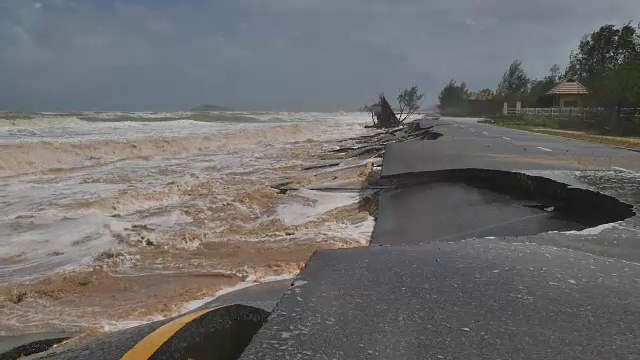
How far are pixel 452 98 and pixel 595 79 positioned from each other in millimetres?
54161

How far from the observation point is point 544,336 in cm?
260

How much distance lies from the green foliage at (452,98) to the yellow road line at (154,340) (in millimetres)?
92580

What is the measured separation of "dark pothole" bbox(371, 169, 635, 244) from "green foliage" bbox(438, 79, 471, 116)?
85.9 metres

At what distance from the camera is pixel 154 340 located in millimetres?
2537

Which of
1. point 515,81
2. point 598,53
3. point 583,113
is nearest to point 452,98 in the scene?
point 515,81

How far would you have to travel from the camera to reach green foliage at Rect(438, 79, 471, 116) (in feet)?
313

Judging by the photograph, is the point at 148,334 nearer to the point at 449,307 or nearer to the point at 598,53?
the point at 449,307

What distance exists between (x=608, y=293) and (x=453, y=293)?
0.96 m

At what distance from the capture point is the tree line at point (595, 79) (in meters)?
30.7

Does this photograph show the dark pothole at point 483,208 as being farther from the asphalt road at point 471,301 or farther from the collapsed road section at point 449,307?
the asphalt road at point 471,301

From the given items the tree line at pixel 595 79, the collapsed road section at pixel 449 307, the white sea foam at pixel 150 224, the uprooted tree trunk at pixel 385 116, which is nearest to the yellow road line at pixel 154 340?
the collapsed road section at pixel 449 307

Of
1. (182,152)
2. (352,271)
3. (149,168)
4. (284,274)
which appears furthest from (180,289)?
(182,152)

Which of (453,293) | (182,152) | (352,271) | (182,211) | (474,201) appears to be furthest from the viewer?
(182,152)

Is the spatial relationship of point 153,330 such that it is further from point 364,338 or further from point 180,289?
point 180,289
